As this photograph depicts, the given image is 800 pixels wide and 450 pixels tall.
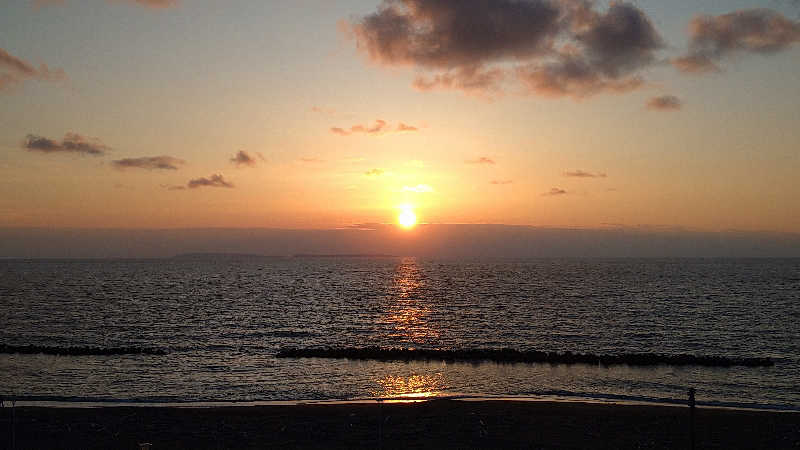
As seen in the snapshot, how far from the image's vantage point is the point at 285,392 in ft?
102

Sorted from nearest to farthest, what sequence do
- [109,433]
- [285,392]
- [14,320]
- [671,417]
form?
[109,433] → [671,417] → [285,392] → [14,320]

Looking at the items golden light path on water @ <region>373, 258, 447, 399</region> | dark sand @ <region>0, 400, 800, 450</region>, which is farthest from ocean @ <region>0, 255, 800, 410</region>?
dark sand @ <region>0, 400, 800, 450</region>

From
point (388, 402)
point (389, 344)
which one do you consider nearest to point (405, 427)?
point (388, 402)

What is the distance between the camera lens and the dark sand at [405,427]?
68.0 feet

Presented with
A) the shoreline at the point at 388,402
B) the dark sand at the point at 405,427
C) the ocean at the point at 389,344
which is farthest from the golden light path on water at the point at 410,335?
the dark sand at the point at 405,427

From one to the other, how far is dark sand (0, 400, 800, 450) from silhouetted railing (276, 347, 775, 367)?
1393cm

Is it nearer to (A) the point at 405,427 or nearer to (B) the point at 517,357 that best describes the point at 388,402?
(A) the point at 405,427

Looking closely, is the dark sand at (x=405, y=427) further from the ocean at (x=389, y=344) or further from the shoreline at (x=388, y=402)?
the ocean at (x=389, y=344)

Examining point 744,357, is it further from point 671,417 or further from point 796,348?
point 671,417

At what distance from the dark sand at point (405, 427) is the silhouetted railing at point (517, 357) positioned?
45.7 feet

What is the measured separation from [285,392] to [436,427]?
11259mm

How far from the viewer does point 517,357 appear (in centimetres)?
4150

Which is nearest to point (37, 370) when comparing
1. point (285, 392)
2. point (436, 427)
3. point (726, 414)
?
point (285, 392)

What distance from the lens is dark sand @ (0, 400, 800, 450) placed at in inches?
816
